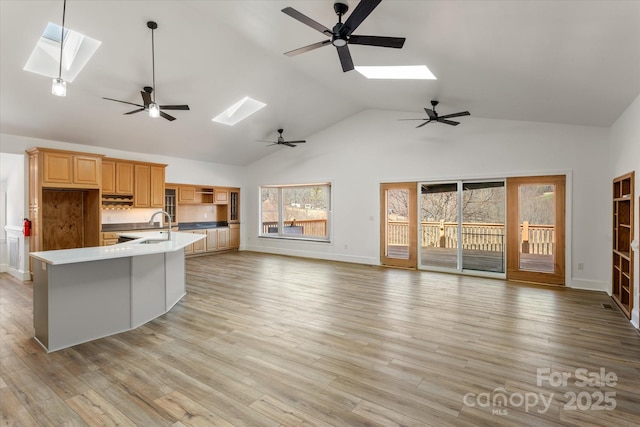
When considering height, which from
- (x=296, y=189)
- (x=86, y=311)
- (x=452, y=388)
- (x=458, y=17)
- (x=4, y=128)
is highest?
(x=458, y=17)

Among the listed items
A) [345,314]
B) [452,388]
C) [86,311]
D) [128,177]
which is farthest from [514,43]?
[128,177]

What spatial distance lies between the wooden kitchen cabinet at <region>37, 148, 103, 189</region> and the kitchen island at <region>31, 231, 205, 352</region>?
3.14m

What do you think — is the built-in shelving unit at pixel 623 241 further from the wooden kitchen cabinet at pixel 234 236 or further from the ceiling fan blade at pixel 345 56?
the wooden kitchen cabinet at pixel 234 236

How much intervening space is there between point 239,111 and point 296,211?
3.36m

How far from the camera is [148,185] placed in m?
7.40

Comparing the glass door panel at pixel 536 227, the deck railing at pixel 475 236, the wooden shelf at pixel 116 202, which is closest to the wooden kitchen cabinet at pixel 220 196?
the wooden shelf at pixel 116 202

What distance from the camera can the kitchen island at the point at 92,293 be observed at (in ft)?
10.00

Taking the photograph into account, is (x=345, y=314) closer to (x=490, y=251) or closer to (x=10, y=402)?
(x=10, y=402)

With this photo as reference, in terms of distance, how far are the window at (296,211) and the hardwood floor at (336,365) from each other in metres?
4.16

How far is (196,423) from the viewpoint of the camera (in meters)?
2.01

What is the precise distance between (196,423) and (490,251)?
5996mm

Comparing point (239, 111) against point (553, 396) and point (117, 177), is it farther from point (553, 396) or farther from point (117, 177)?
point (553, 396)

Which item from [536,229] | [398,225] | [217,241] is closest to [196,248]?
[217,241]

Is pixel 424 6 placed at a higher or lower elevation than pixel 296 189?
higher
